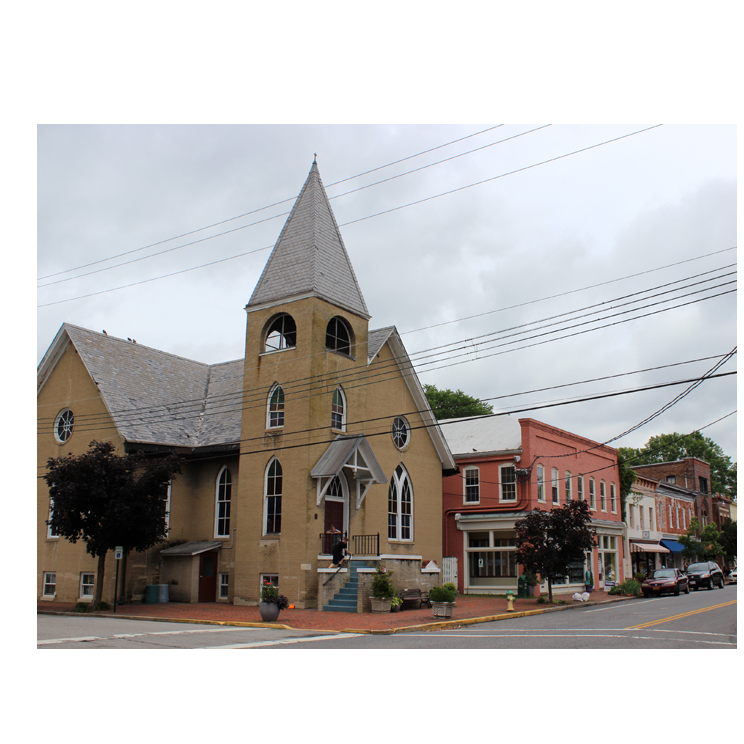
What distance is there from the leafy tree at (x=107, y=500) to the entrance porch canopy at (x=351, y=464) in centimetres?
497

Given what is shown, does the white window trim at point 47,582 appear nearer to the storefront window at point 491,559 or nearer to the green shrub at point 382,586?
the green shrub at point 382,586

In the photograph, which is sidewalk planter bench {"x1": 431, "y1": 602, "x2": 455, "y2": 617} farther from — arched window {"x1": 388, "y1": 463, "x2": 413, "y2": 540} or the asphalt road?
arched window {"x1": 388, "y1": 463, "x2": 413, "y2": 540}

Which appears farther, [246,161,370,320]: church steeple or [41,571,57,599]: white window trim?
[41,571,57,599]: white window trim

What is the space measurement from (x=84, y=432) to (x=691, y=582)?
105ft

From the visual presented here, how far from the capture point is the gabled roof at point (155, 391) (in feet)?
90.1

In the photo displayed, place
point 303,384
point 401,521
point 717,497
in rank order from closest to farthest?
point 303,384, point 401,521, point 717,497

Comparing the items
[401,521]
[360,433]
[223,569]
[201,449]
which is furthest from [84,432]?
[401,521]

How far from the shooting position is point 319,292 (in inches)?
1032

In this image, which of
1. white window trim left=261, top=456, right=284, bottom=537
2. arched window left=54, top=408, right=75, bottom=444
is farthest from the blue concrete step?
arched window left=54, top=408, right=75, bottom=444

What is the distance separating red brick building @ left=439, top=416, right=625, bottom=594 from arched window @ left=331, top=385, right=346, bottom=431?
31.8ft

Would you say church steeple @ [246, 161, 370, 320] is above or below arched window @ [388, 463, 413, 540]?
above

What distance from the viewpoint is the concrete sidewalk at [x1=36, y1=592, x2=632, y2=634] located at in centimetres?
1850

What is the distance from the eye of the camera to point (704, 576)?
132 feet

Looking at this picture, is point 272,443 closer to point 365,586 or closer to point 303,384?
point 303,384
